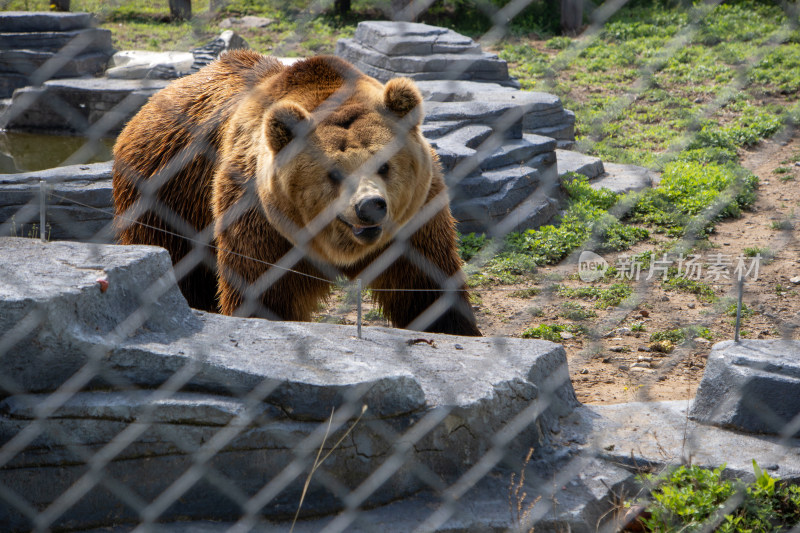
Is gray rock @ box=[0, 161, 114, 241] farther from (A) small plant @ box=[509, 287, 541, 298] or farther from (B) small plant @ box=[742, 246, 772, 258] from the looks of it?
(B) small plant @ box=[742, 246, 772, 258]

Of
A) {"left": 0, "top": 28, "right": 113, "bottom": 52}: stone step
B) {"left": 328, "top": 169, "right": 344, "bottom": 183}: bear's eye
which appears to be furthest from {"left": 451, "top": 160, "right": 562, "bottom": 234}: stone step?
{"left": 0, "top": 28, "right": 113, "bottom": 52}: stone step

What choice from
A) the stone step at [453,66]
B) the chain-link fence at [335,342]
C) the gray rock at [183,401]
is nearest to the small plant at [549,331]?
the chain-link fence at [335,342]

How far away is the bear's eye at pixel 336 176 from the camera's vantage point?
10.4ft

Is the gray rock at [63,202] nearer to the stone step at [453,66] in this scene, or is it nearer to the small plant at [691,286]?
the small plant at [691,286]

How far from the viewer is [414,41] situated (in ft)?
30.7

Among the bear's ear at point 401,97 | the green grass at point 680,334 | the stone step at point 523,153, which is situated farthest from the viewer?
the stone step at point 523,153

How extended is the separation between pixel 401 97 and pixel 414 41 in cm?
633

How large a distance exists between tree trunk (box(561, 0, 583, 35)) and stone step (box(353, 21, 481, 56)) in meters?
2.98

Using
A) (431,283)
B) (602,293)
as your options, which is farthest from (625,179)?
(431,283)

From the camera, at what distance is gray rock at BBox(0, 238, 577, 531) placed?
2227 millimetres

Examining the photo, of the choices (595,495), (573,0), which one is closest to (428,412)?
(595,495)

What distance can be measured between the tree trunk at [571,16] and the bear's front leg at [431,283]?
926cm

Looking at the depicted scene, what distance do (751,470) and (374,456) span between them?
3.84 ft

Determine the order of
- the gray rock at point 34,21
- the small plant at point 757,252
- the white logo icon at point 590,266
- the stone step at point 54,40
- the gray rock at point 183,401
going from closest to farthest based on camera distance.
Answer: the gray rock at point 183,401 → the white logo icon at point 590,266 → the small plant at point 757,252 → the stone step at point 54,40 → the gray rock at point 34,21
